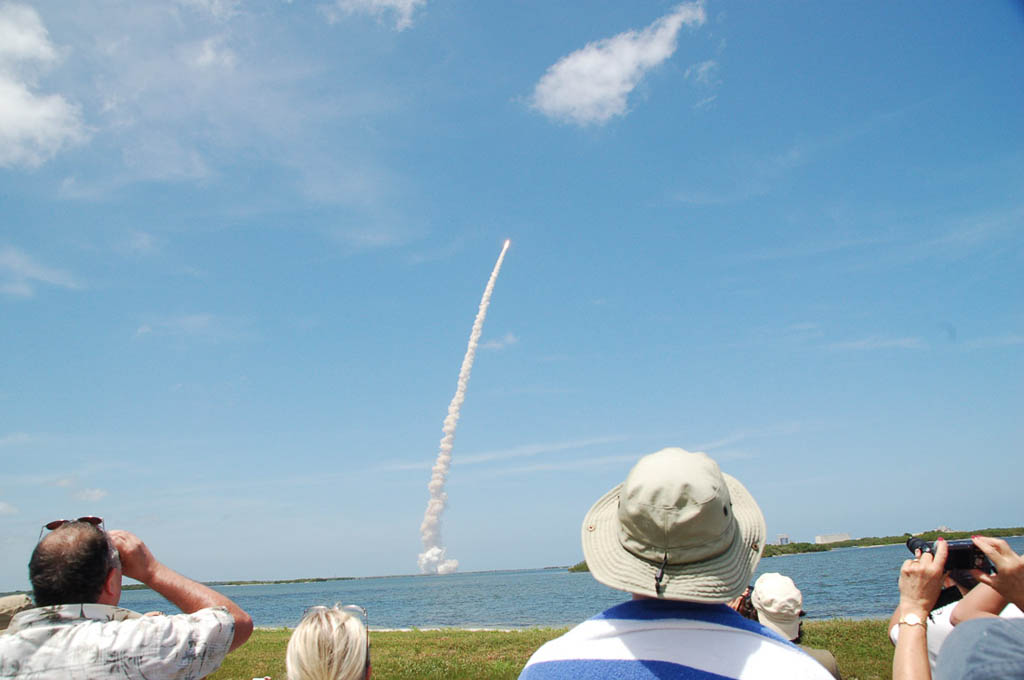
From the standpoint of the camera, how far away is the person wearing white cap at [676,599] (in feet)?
6.57

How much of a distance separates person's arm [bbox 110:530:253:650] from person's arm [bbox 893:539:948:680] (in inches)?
108

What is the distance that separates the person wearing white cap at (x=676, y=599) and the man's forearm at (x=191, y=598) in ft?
5.55

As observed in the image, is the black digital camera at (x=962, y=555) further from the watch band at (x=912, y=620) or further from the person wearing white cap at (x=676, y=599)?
the person wearing white cap at (x=676, y=599)

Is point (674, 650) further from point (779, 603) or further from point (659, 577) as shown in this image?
point (779, 603)

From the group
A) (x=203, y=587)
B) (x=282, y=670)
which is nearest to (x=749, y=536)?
(x=203, y=587)

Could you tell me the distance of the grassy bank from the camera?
43.5 ft

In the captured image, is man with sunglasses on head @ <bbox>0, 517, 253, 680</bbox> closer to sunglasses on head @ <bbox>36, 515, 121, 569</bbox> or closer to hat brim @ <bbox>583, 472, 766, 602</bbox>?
sunglasses on head @ <bbox>36, 515, 121, 569</bbox>

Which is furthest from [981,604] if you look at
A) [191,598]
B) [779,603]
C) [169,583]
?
[169,583]

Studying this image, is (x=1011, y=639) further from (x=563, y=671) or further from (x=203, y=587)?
(x=203, y=587)

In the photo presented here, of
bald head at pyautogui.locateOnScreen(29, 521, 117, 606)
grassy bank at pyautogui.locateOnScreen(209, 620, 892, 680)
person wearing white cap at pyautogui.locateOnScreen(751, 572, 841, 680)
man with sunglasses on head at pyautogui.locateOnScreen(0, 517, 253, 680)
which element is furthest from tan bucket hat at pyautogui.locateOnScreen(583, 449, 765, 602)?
grassy bank at pyautogui.locateOnScreen(209, 620, 892, 680)

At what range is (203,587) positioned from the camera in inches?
135

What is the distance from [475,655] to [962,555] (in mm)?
14172

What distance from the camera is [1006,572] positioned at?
2887 millimetres

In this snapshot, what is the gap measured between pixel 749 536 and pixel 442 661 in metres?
14.1
